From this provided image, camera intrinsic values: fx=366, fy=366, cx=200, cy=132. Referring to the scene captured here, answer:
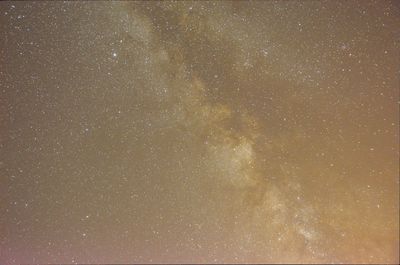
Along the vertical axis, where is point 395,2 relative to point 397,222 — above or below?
above

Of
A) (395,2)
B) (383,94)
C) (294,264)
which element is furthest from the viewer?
(294,264)

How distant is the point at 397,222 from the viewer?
22.3 feet

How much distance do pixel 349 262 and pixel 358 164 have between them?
1.88m

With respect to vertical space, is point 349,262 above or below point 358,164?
below

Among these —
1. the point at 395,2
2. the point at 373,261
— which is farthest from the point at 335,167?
the point at 395,2

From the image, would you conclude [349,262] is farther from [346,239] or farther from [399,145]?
[399,145]

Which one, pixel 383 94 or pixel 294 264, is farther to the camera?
pixel 294 264

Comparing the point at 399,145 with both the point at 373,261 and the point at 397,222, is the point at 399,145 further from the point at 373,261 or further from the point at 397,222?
the point at 373,261

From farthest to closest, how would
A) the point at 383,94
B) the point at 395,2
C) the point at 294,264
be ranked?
the point at 294,264 → the point at 383,94 → the point at 395,2

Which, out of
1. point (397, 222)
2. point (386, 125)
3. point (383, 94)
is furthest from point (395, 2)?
point (397, 222)

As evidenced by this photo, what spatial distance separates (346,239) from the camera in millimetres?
7074

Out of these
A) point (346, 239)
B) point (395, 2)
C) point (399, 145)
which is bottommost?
point (346, 239)

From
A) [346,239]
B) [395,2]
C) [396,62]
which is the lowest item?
[346,239]

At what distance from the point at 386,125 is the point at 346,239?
2306 mm
